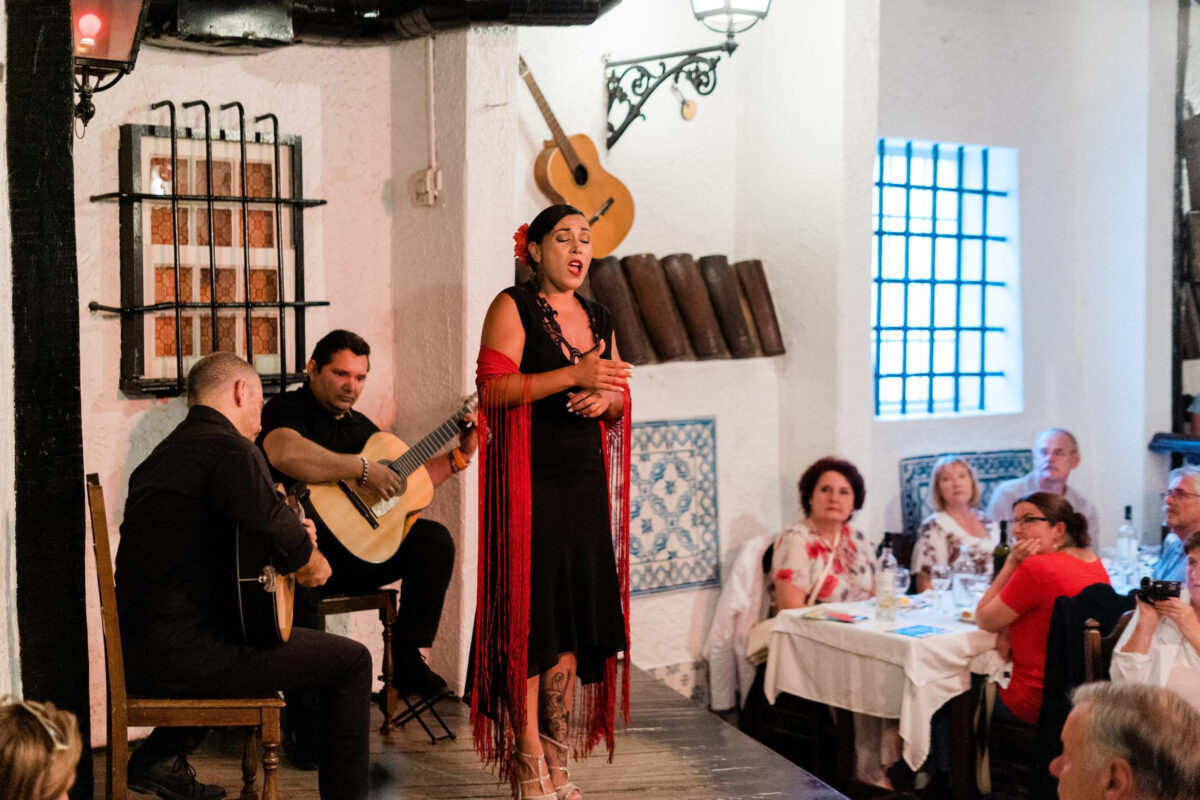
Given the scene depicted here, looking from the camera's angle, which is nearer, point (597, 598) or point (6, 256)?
point (6, 256)

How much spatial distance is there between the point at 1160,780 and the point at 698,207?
4452mm

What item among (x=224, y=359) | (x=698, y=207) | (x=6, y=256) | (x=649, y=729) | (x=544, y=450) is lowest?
(x=649, y=729)

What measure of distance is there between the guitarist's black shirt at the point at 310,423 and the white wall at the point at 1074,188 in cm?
311

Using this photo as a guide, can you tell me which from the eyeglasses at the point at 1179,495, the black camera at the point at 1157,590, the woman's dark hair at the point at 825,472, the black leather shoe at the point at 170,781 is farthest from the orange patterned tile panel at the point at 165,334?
the eyeglasses at the point at 1179,495

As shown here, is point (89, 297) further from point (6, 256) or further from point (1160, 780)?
point (1160, 780)

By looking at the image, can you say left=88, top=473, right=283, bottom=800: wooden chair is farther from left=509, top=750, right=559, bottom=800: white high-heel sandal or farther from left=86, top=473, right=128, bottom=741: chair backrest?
left=509, top=750, right=559, bottom=800: white high-heel sandal

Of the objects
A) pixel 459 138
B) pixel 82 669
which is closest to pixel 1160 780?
pixel 82 669

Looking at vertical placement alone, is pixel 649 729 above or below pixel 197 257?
below

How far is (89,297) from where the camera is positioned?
4.58m

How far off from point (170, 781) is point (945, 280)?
4.84 m

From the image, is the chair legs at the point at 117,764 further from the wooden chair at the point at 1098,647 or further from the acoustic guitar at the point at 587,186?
the acoustic guitar at the point at 587,186

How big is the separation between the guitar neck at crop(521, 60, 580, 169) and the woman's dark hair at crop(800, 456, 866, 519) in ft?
5.63

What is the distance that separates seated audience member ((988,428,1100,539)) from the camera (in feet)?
21.0

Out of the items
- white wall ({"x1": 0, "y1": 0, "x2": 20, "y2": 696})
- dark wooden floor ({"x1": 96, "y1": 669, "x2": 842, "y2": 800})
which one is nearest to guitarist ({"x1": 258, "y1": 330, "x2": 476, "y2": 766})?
dark wooden floor ({"x1": 96, "y1": 669, "x2": 842, "y2": 800})
